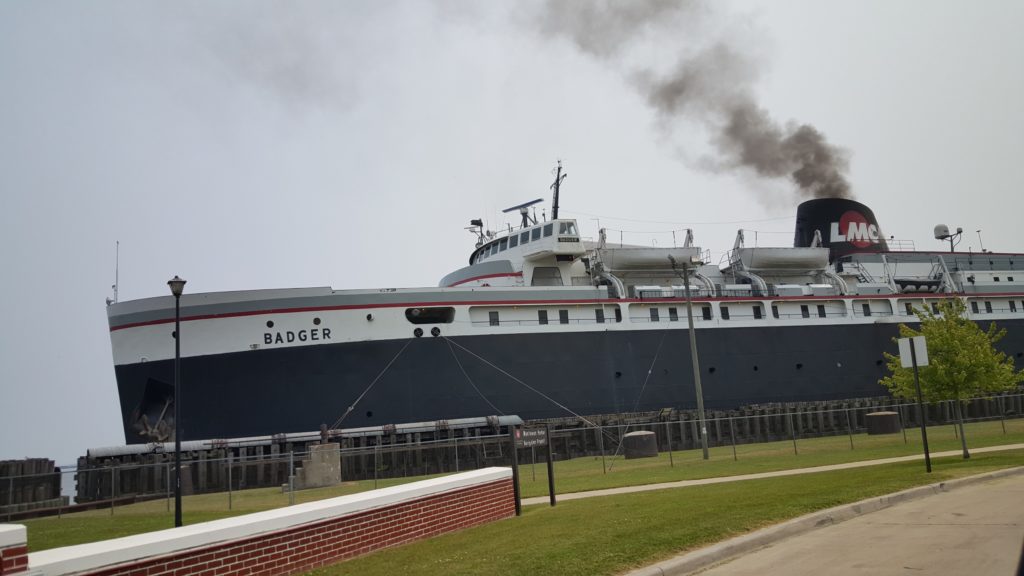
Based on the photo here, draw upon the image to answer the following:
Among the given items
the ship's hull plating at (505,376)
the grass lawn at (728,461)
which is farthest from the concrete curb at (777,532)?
the ship's hull plating at (505,376)

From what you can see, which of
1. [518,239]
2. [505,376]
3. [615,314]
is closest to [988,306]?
[615,314]

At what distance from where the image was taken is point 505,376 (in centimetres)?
3347

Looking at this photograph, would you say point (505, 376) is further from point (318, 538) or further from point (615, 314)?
point (318, 538)

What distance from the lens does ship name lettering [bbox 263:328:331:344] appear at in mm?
30688

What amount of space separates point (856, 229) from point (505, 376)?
2667cm

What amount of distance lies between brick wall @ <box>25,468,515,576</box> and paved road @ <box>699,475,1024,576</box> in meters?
4.25

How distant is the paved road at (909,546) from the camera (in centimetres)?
755

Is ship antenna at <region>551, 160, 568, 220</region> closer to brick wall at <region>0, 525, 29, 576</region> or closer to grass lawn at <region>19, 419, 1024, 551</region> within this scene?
grass lawn at <region>19, 419, 1024, 551</region>

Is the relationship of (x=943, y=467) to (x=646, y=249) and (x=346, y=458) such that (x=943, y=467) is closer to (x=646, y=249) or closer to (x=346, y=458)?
(x=346, y=458)

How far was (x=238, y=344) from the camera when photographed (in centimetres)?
3048

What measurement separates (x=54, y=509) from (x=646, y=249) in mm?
27713

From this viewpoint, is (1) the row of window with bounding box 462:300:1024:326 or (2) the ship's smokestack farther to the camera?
(2) the ship's smokestack

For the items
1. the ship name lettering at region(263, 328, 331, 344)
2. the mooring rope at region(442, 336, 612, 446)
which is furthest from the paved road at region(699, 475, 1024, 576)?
the ship name lettering at region(263, 328, 331, 344)

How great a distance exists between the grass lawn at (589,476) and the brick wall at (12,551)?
29.7 ft
